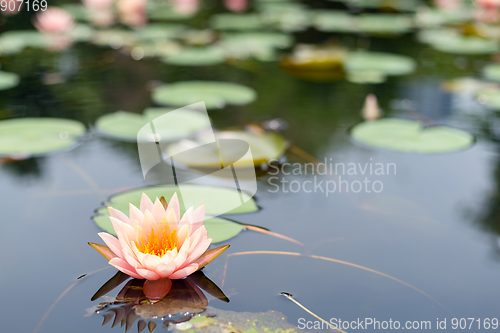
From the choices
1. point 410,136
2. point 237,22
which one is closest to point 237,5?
point 237,22

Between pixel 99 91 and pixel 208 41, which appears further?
pixel 208 41

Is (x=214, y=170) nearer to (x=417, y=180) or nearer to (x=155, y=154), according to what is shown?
(x=155, y=154)

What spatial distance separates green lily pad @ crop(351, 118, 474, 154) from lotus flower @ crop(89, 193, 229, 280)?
3.46 ft

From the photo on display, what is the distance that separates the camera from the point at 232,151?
1675mm

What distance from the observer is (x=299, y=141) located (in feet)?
6.19

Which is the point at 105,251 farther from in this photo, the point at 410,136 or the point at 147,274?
the point at 410,136

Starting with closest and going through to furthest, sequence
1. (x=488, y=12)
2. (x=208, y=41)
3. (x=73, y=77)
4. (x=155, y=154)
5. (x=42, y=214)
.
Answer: (x=42, y=214), (x=155, y=154), (x=73, y=77), (x=208, y=41), (x=488, y=12)

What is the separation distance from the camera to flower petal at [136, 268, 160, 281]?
937mm

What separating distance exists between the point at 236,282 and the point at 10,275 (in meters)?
0.55

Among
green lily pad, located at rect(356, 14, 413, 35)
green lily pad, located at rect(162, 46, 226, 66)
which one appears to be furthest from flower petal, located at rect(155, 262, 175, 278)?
green lily pad, located at rect(356, 14, 413, 35)

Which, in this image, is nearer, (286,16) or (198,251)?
(198,251)

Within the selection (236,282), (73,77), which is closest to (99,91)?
(73,77)

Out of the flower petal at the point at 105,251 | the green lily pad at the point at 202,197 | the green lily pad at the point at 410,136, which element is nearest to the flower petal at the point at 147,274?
the flower petal at the point at 105,251

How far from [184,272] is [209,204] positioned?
36cm
